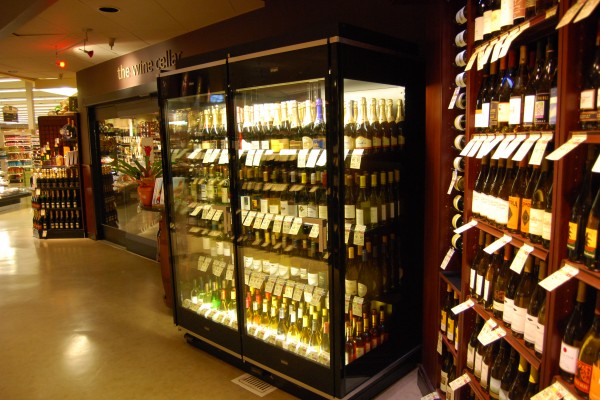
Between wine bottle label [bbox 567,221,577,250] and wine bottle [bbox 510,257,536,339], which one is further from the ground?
wine bottle label [bbox 567,221,577,250]

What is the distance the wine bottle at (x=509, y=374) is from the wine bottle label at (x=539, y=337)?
12.6 inches

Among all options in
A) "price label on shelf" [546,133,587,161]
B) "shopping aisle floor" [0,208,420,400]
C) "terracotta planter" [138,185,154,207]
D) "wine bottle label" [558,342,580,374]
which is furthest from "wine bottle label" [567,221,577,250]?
"terracotta planter" [138,185,154,207]

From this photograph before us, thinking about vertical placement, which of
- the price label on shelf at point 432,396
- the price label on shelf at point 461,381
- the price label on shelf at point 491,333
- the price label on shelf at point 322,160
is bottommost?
the price label on shelf at point 432,396

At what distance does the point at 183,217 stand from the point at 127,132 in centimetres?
464

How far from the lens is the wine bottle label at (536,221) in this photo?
5.39 feet

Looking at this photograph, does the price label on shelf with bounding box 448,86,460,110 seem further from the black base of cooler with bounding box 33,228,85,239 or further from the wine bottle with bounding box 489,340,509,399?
the black base of cooler with bounding box 33,228,85,239

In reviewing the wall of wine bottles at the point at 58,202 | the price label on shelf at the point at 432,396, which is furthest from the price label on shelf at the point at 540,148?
the wall of wine bottles at the point at 58,202

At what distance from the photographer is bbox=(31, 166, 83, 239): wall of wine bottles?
8352mm

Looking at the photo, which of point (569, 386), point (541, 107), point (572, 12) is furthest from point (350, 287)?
point (572, 12)

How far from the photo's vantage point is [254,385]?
313cm

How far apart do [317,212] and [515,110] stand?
1.39 meters

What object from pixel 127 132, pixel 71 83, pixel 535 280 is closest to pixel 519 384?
pixel 535 280

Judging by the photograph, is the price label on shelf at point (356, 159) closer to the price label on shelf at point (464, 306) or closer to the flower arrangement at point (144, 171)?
the price label on shelf at point (464, 306)

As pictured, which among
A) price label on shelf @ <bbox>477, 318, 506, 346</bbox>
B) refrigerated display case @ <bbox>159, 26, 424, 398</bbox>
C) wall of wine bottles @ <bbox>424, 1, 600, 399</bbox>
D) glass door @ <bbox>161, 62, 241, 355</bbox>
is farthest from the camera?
glass door @ <bbox>161, 62, 241, 355</bbox>
